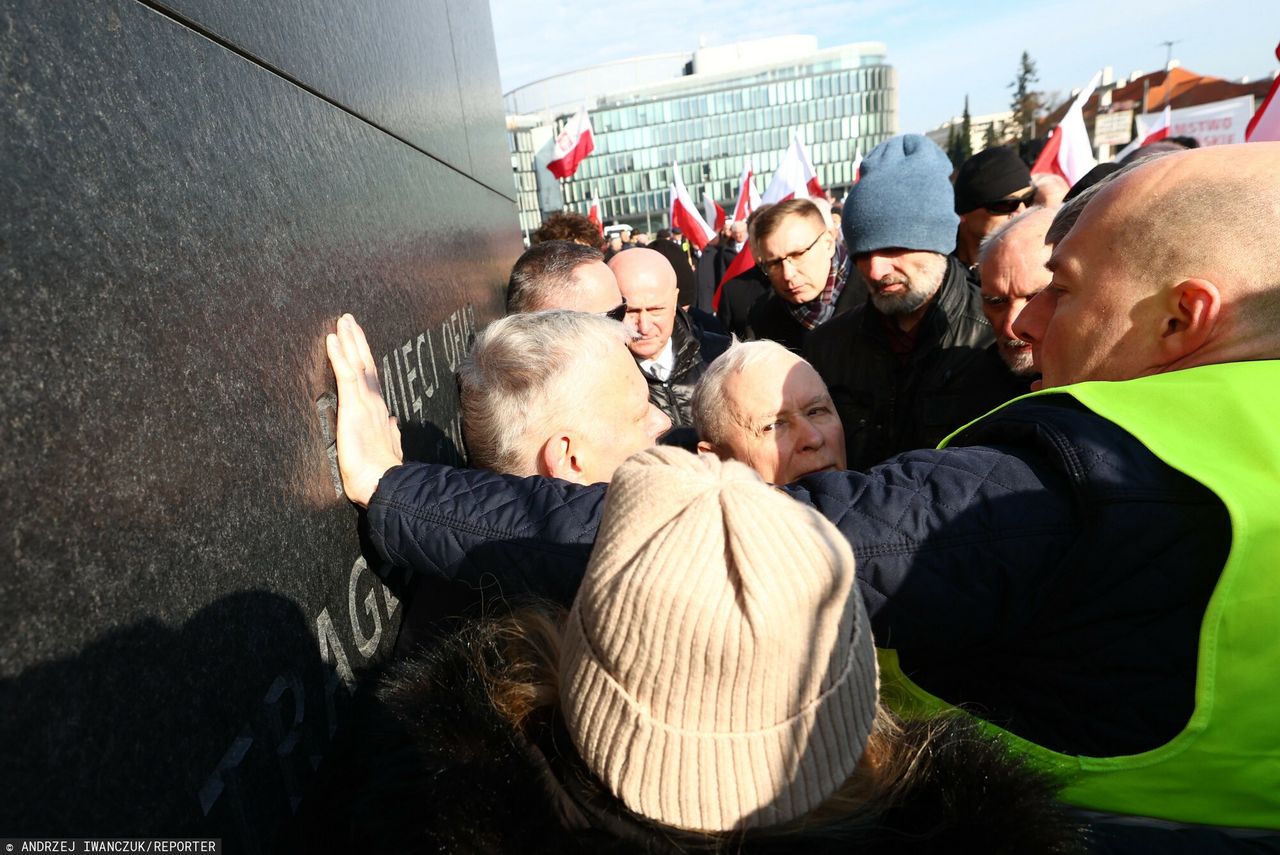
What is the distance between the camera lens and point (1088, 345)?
146 cm

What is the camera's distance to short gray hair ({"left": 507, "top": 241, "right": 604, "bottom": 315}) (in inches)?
125

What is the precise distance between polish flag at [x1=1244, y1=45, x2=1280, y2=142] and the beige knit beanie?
3.64 metres

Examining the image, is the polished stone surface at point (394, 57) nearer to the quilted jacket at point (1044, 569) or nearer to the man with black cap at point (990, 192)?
the quilted jacket at point (1044, 569)

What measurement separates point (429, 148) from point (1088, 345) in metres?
2.26

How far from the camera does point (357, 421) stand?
5.05ft

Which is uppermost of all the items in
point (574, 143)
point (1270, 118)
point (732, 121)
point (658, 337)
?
point (732, 121)

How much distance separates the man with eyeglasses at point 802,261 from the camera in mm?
3922

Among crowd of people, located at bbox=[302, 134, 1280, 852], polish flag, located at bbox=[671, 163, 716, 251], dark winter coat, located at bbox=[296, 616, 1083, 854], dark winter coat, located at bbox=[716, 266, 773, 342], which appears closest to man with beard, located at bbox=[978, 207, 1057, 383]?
crowd of people, located at bbox=[302, 134, 1280, 852]

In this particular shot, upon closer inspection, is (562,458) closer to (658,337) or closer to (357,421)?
(357,421)

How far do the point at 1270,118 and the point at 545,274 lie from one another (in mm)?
3084

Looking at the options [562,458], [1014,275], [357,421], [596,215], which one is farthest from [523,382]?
[596,215]

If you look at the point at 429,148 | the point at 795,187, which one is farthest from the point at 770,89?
the point at 429,148

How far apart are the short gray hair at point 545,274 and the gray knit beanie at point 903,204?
110 centimetres

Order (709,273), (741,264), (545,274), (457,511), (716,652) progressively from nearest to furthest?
(716,652) < (457,511) < (545,274) < (741,264) < (709,273)
